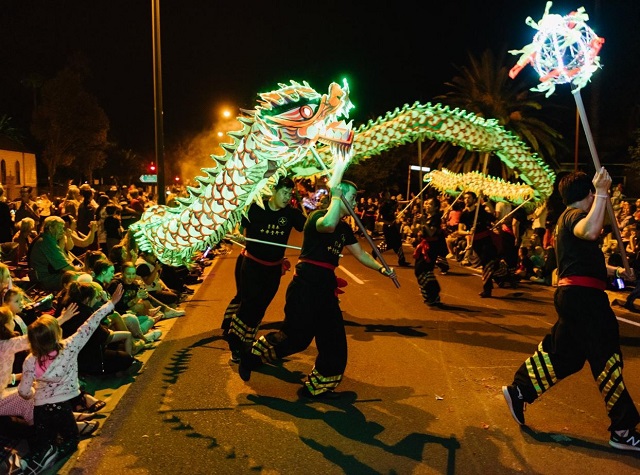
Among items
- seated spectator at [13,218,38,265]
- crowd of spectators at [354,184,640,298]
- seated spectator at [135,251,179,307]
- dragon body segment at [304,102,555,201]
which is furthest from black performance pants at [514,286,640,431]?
seated spectator at [13,218,38,265]

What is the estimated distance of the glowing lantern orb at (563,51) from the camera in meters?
4.92

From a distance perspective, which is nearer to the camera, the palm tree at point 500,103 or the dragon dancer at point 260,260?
the dragon dancer at point 260,260

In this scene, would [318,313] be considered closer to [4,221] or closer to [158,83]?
[4,221]

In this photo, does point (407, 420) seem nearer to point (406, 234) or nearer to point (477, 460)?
point (477, 460)

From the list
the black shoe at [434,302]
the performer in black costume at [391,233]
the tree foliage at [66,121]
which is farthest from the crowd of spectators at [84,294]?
the tree foliage at [66,121]

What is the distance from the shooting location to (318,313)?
5.39 m

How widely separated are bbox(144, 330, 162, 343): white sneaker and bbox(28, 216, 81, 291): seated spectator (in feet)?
4.11

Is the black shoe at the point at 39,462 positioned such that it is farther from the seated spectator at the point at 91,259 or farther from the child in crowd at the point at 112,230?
the child in crowd at the point at 112,230

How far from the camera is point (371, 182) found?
36.7m

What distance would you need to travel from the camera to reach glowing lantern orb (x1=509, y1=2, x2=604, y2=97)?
492 cm

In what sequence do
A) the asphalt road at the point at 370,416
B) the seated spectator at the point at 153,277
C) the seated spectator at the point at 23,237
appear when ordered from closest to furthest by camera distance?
1. the asphalt road at the point at 370,416
2. the seated spectator at the point at 153,277
3. the seated spectator at the point at 23,237

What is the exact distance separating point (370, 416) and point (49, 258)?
15.4 feet

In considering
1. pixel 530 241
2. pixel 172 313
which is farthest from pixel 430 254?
pixel 530 241

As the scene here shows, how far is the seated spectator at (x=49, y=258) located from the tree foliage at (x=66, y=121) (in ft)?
118
